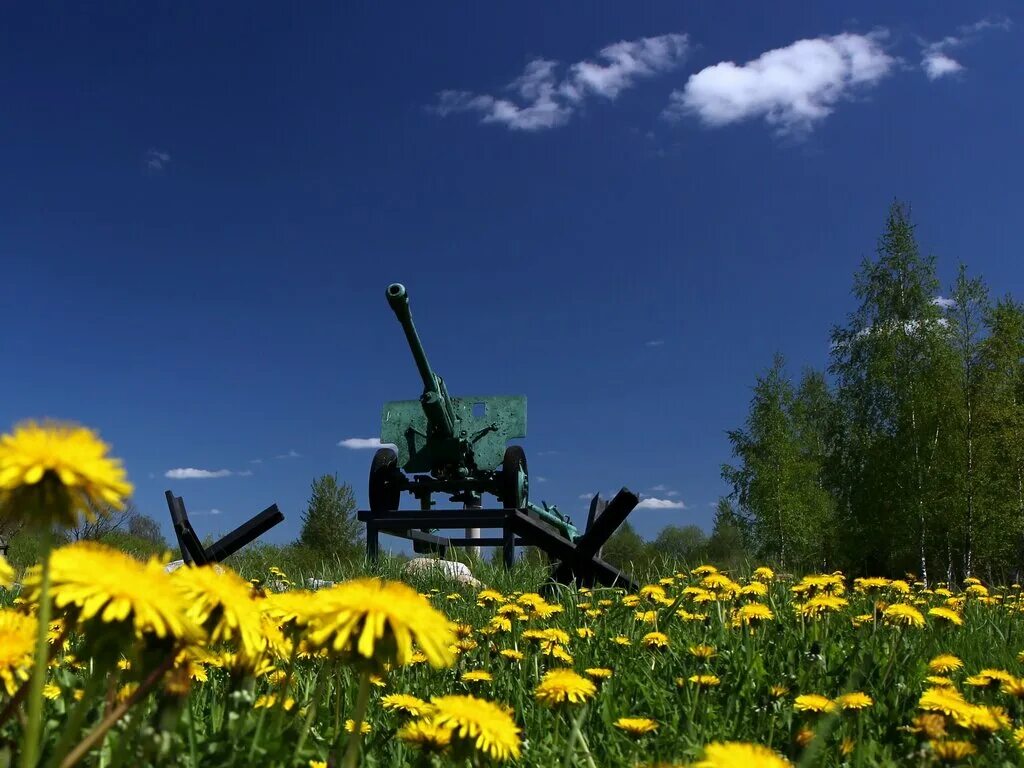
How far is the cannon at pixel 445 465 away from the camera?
416 inches

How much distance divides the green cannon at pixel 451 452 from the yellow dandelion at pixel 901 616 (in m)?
8.06

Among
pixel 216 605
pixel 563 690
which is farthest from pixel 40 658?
pixel 563 690

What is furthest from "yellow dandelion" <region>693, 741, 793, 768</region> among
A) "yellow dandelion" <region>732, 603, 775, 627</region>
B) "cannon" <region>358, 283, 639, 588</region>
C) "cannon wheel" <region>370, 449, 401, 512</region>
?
"cannon wheel" <region>370, 449, 401, 512</region>

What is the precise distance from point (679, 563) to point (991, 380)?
1828cm

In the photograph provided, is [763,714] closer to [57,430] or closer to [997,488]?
[57,430]

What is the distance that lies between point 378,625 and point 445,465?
481 inches

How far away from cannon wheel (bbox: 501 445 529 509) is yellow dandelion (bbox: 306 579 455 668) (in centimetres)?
1097

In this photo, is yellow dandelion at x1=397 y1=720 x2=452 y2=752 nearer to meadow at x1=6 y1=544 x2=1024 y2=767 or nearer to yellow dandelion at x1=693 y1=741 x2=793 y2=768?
meadow at x1=6 y1=544 x2=1024 y2=767

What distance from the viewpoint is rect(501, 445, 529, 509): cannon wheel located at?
12.2 metres

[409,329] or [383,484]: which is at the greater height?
[409,329]

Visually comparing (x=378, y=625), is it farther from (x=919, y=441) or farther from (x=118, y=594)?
(x=919, y=441)

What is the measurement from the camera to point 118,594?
0.94m

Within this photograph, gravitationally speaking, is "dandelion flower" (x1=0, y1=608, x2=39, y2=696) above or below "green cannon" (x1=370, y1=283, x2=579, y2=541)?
below

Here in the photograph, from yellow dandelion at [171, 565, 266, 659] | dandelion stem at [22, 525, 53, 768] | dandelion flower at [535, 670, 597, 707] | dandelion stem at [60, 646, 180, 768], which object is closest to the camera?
dandelion stem at [22, 525, 53, 768]
